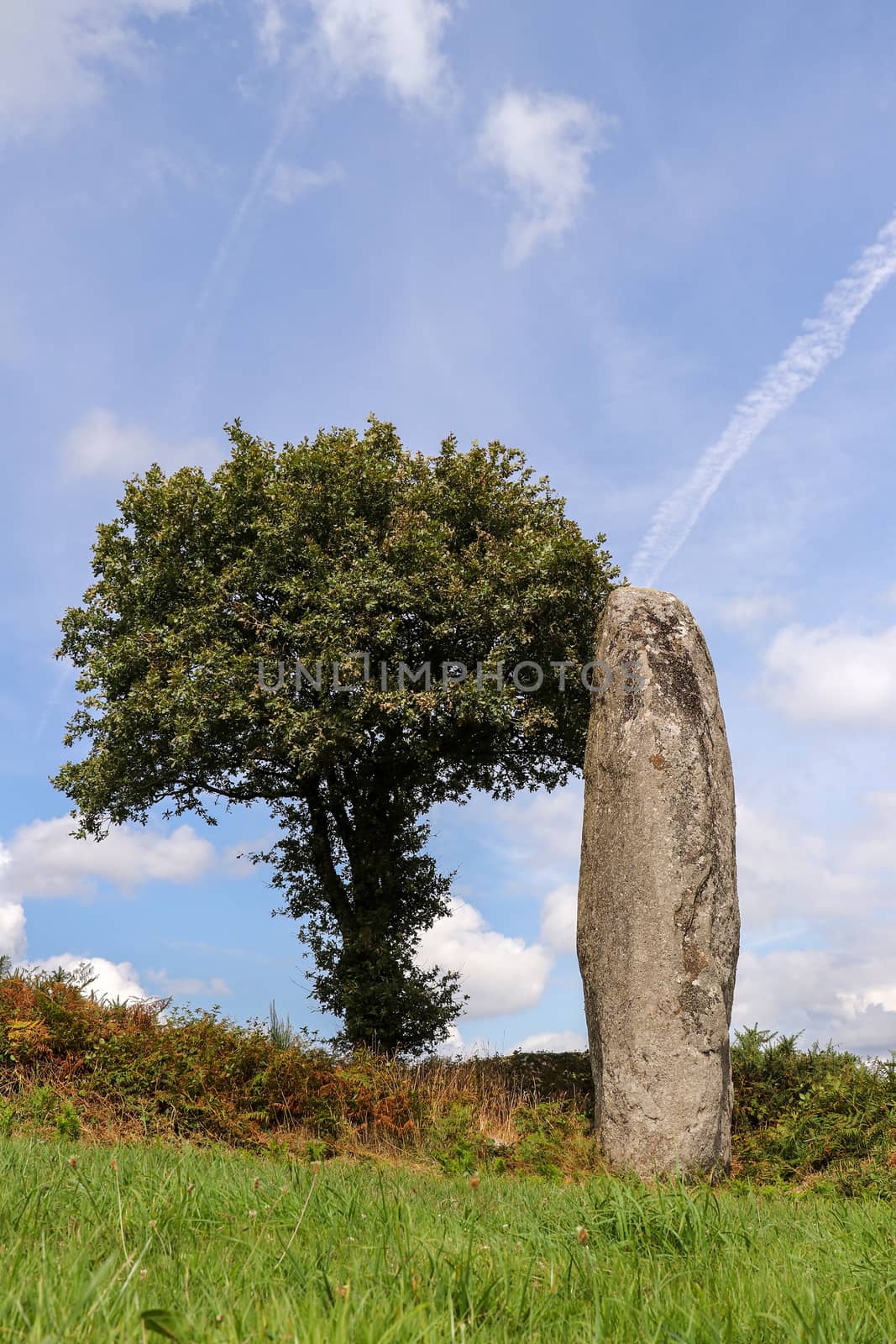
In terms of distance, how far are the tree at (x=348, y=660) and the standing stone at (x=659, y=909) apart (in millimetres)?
4308

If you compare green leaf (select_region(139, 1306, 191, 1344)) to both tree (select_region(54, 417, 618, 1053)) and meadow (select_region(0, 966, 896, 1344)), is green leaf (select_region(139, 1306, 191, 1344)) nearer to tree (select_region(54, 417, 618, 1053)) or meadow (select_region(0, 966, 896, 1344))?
meadow (select_region(0, 966, 896, 1344))

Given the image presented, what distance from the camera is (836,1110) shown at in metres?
15.0

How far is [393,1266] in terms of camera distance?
4.05 metres

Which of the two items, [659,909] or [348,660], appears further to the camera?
[348,660]

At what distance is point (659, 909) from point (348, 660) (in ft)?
23.6

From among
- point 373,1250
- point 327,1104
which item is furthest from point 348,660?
point 373,1250

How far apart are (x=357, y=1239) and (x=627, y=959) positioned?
8229 millimetres

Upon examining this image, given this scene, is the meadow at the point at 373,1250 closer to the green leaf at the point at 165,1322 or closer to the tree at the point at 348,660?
the green leaf at the point at 165,1322

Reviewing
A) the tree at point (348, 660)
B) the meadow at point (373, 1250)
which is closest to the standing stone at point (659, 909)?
the meadow at point (373, 1250)

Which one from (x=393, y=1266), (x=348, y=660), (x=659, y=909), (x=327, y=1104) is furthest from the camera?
(x=348, y=660)

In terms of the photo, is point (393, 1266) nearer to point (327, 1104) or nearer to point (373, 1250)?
point (373, 1250)

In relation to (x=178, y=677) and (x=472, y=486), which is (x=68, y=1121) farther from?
(x=472, y=486)

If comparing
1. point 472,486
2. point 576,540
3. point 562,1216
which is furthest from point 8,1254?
point 472,486

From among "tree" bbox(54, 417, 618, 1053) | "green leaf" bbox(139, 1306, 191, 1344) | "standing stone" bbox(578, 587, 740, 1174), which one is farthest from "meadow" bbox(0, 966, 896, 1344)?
"tree" bbox(54, 417, 618, 1053)
